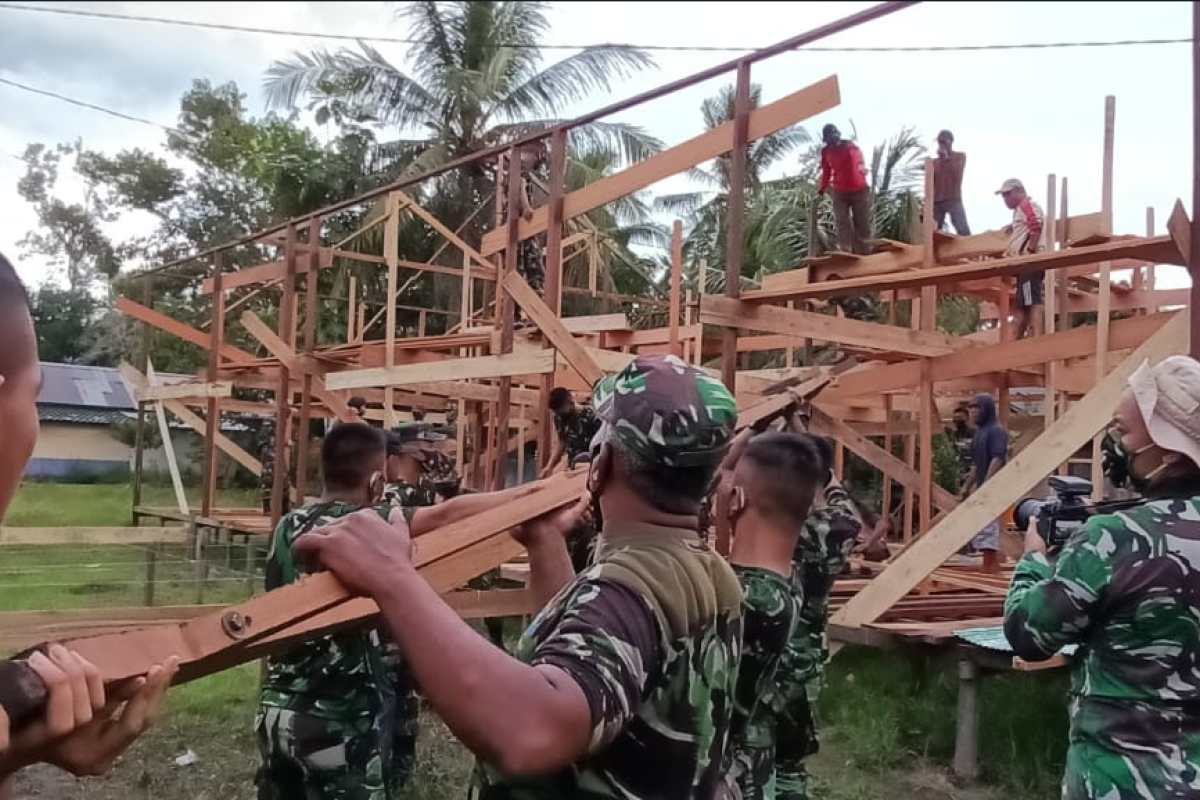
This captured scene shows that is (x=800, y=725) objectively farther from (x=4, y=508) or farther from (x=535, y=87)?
(x=535, y=87)

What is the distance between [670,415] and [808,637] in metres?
2.70

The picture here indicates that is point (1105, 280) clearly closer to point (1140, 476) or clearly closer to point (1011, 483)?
point (1011, 483)

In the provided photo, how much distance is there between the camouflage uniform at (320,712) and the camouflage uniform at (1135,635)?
6.50ft

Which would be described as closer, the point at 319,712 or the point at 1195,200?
the point at 319,712

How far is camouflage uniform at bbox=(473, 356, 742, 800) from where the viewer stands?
4.99 ft

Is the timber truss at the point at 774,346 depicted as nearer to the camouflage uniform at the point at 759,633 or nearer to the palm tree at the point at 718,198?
the camouflage uniform at the point at 759,633

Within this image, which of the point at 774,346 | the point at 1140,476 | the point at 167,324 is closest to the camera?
the point at 1140,476

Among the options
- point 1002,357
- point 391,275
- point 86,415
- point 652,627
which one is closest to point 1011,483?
point 1002,357

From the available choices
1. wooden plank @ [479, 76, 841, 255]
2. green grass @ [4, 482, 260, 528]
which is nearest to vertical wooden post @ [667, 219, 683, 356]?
wooden plank @ [479, 76, 841, 255]

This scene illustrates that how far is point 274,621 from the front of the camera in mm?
1440

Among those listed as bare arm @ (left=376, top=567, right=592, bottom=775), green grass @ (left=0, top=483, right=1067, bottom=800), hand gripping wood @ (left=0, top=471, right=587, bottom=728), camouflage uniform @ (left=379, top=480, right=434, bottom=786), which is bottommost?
green grass @ (left=0, top=483, right=1067, bottom=800)

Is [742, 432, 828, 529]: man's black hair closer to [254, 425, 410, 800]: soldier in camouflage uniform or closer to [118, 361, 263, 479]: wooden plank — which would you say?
[254, 425, 410, 800]: soldier in camouflage uniform

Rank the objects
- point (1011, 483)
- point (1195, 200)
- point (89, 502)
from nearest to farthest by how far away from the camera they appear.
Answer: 1. point (1195, 200)
2. point (1011, 483)
3. point (89, 502)

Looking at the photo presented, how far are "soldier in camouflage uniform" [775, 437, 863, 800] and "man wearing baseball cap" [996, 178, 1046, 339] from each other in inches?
138
